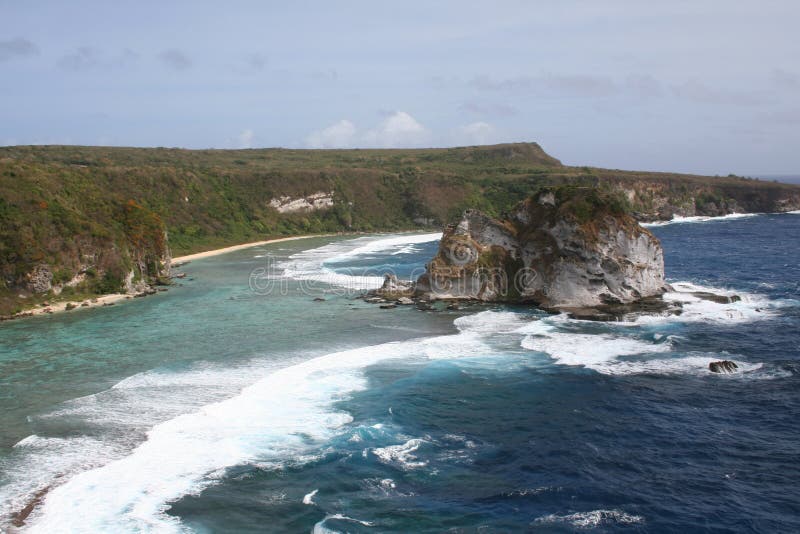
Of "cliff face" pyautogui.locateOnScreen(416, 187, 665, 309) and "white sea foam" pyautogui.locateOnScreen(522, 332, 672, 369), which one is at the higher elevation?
"cliff face" pyautogui.locateOnScreen(416, 187, 665, 309)

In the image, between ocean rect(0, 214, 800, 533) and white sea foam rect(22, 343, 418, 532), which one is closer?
ocean rect(0, 214, 800, 533)

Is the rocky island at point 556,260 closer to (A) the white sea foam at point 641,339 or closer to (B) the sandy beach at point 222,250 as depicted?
(A) the white sea foam at point 641,339

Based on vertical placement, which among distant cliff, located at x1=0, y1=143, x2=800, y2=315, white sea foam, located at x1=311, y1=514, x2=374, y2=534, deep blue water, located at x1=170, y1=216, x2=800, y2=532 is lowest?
white sea foam, located at x1=311, y1=514, x2=374, y2=534

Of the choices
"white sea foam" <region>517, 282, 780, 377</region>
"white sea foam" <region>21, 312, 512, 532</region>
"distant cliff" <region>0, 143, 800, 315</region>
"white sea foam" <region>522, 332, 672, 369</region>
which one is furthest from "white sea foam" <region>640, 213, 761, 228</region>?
"white sea foam" <region>21, 312, 512, 532</region>

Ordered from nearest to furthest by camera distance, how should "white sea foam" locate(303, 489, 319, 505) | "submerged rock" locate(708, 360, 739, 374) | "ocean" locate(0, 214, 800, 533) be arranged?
"ocean" locate(0, 214, 800, 533) < "white sea foam" locate(303, 489, 319, 505) < "submerged rock" locate(708, 360, 739, 374)

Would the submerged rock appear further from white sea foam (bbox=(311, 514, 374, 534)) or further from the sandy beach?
the sandy beach

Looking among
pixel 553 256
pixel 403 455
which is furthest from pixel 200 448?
pixel 553 256

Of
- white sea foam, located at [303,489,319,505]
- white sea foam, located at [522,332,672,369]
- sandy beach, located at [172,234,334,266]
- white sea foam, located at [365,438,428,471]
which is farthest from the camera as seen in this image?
sandy beach, located at [172,234,334,266]

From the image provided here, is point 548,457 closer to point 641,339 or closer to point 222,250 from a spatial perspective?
point 641,339
